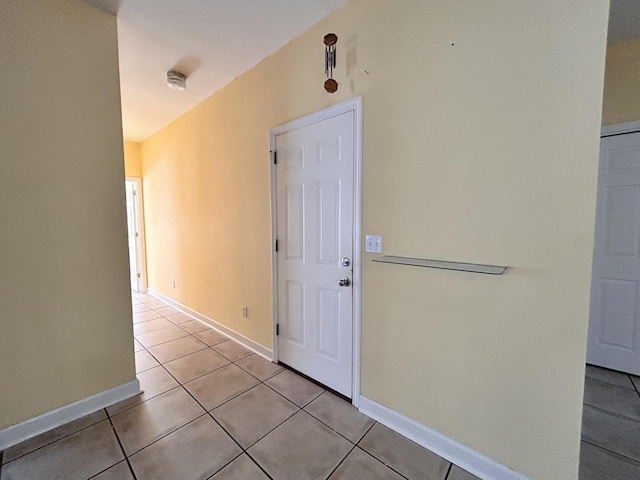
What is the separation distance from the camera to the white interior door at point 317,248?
180cm

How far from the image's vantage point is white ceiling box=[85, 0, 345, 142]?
5.56ft

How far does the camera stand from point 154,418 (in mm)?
1699

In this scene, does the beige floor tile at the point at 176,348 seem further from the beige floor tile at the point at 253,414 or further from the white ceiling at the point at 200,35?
the white ceiling at the point at 200,35

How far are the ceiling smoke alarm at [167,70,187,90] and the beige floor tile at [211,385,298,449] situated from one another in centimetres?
279

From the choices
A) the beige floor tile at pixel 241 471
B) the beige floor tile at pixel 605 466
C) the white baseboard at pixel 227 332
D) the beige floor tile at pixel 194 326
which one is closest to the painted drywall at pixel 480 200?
the beige floor tile at pixel 605 466

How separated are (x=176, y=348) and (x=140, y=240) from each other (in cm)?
283

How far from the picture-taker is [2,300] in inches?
58.1

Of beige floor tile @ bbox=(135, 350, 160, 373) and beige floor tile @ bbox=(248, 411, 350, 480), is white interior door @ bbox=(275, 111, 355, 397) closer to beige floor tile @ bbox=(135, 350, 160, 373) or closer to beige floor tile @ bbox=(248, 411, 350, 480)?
beige floor tile @ bbox=(248, 411, 350, 480)

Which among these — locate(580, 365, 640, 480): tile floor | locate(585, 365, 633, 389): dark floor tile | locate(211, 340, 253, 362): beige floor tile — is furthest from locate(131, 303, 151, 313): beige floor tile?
locate(585, 365, 633, 389): dark floor tile

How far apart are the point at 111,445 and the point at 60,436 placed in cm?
37

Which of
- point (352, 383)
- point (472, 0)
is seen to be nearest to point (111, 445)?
point (352, 383)

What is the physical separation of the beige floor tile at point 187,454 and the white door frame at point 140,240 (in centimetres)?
389

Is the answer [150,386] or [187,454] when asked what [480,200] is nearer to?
[187,454]

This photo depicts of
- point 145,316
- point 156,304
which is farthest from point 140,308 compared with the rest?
point 145,316
